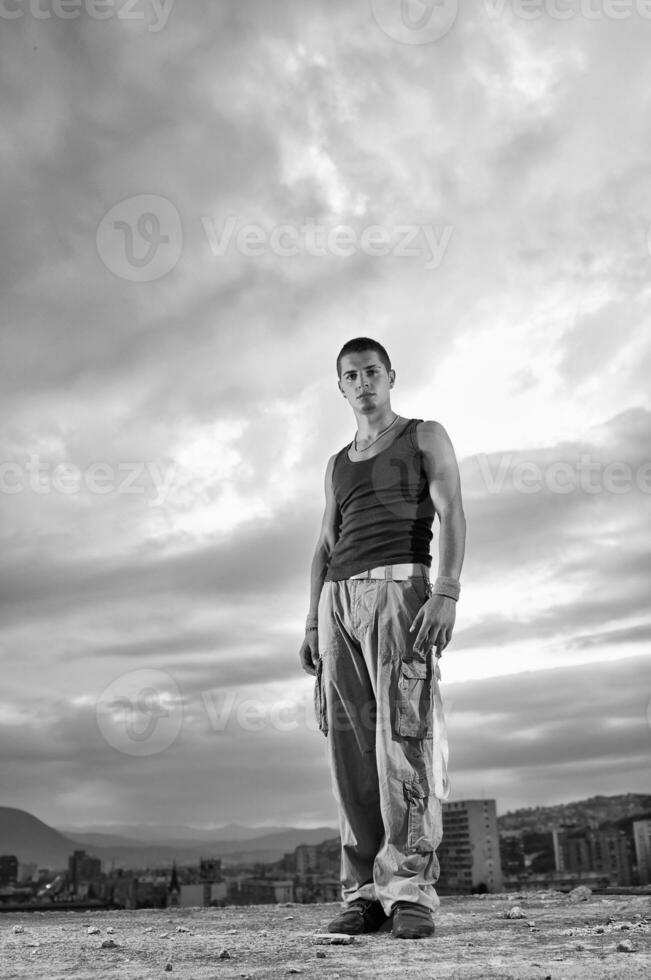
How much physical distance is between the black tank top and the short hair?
350 mm

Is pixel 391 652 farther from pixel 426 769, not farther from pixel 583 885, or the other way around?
pixel 583 885

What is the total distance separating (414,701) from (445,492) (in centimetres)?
94

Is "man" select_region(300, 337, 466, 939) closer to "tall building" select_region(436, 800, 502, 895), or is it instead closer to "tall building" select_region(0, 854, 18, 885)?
"tall building" select_region(436, 800, 502, 895)

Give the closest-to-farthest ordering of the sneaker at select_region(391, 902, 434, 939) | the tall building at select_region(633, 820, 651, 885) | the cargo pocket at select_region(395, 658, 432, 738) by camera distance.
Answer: the sneaker at select_region(391, 902, 434, 939) < the cargo pocket at select_region(395, 658, 432, 738) < the tall building at select_region(633, 820, 651, 885)

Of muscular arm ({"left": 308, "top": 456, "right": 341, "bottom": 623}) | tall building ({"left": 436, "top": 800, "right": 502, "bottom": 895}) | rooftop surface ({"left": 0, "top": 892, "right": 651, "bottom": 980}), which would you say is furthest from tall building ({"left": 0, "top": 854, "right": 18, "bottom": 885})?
muscular arm ({"left": 308, "top": 456, "right": 341, "bottom": 623})

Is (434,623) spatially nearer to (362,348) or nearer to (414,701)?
(414,701)

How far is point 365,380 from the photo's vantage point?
422 cm

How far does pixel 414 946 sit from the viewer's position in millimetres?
3123

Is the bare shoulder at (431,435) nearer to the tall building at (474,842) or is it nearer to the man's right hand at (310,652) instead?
the man's right hand at (310,652)

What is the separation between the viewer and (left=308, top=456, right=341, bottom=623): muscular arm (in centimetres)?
440

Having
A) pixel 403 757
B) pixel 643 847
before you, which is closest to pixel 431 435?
pixel 403 757

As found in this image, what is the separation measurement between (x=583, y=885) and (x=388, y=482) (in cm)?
338

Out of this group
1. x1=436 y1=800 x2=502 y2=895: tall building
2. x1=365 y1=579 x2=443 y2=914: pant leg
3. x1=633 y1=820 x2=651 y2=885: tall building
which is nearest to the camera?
x1=365 y1=579 x2=443 y2=914: pant leg

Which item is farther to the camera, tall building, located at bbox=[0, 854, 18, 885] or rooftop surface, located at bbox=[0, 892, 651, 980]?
tall building, located at bbox=[0, 854, 18, 885]
